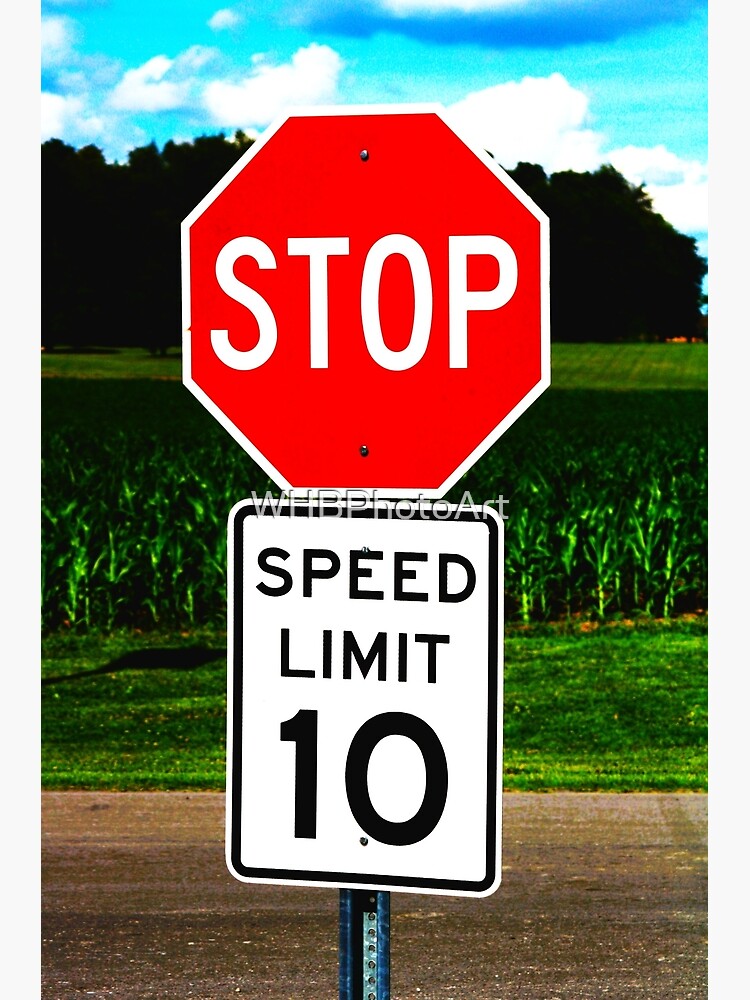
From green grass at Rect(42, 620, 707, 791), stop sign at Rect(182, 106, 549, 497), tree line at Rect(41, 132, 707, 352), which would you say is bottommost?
green grass at Rect(42, 620, 707, 791)

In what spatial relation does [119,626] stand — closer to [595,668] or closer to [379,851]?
[595,668]

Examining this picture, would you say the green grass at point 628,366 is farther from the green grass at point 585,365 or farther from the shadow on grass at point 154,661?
the shadow on grass at point 154,661

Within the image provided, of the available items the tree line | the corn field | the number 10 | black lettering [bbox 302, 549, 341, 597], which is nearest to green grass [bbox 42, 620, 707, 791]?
the corn field

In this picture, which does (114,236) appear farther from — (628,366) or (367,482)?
(367,482)

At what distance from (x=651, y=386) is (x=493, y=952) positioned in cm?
7234

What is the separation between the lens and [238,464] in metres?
18.5

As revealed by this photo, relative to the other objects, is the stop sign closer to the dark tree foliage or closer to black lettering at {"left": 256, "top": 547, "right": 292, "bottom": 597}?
black lettering at {"left": 256, "top": 547, "right": 292, "bottom": 597}

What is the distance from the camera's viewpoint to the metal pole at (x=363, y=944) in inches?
126

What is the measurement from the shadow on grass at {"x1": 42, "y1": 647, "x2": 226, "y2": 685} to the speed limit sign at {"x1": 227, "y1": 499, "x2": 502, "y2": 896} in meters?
9.20

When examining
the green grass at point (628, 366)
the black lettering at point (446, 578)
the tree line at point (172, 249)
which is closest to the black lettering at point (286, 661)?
the black lettering at point (446, 578)

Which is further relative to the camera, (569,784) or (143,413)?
(143,413)

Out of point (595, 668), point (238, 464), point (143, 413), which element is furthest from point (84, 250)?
point (595, 668)

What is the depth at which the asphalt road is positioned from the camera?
5707 mm

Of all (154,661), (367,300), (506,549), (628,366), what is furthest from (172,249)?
(367,300)
